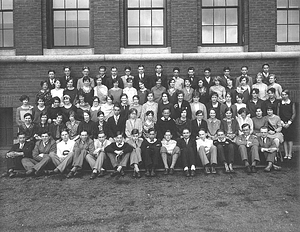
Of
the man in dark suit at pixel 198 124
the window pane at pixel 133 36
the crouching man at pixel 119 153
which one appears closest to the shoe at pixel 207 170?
the man in dark suit at pixel 198 124

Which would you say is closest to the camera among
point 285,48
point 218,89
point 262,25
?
point 218,89

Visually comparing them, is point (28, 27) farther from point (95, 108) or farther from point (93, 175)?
point (93, 175)

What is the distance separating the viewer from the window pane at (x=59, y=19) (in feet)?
36.7

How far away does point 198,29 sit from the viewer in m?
11.0

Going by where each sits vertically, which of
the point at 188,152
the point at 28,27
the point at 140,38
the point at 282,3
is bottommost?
the point at 188,152

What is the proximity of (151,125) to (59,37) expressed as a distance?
5099mm

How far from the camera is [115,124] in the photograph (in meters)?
8.48

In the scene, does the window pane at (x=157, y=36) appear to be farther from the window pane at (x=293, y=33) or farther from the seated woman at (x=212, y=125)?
the window pane at (x=293, y=33)

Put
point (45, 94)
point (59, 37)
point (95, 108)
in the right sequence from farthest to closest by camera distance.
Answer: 1. point (59, 37)
2. point (45, 94)
3. point (95, 108)

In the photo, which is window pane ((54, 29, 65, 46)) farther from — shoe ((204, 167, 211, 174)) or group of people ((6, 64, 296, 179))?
shoe ((204, 167, 211, 174))

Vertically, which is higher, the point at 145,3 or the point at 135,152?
the point at 145,3

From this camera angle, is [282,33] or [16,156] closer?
[16,156]

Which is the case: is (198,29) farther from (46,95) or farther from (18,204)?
(18,204)

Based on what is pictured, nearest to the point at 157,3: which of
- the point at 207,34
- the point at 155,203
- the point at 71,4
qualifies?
the point at 207,34
